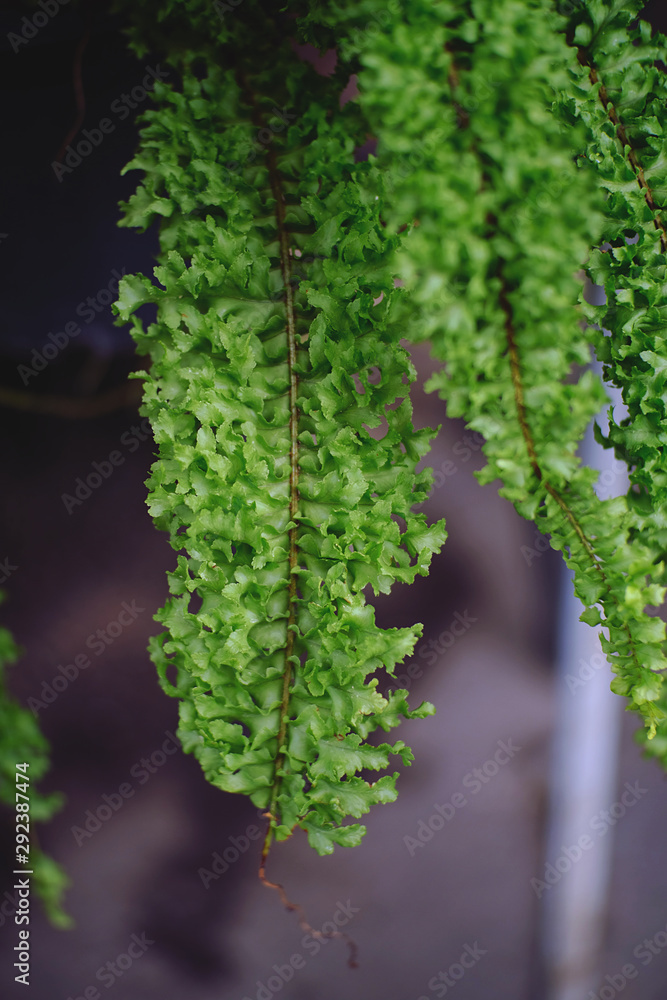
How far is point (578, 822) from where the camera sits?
1.29m

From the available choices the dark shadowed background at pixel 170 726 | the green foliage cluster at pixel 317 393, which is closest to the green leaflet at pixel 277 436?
the green foliage cluster at pixel 317 393

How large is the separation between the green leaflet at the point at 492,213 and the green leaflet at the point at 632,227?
0.37ft

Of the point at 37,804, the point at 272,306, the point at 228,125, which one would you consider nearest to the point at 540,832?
the point at 37,804

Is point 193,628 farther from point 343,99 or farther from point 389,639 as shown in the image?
point 343,99

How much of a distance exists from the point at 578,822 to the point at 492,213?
1210 millimetres

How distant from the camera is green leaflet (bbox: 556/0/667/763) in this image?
593 mm

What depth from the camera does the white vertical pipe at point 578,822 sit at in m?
1.29

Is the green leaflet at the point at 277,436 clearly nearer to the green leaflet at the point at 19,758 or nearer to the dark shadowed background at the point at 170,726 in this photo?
the green leaflet at the point at 19,758

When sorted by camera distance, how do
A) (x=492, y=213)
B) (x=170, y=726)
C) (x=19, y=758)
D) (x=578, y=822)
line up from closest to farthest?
(x=492, y=213), (x=19, y=758), (x=170, y=726), (x=578, y=822)

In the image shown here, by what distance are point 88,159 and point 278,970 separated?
4.36 feet

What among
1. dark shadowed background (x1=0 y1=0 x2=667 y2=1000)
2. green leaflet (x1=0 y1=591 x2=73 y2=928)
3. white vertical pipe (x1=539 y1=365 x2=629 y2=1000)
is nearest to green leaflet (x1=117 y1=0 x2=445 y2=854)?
green leaflet (x1=0 y1=591 x2=73 y2=928)

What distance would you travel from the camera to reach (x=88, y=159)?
955mm

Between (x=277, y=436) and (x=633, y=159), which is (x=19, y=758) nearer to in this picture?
(x=277, y=436)

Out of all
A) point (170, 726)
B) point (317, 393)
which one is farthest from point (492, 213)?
point (170, 726)
